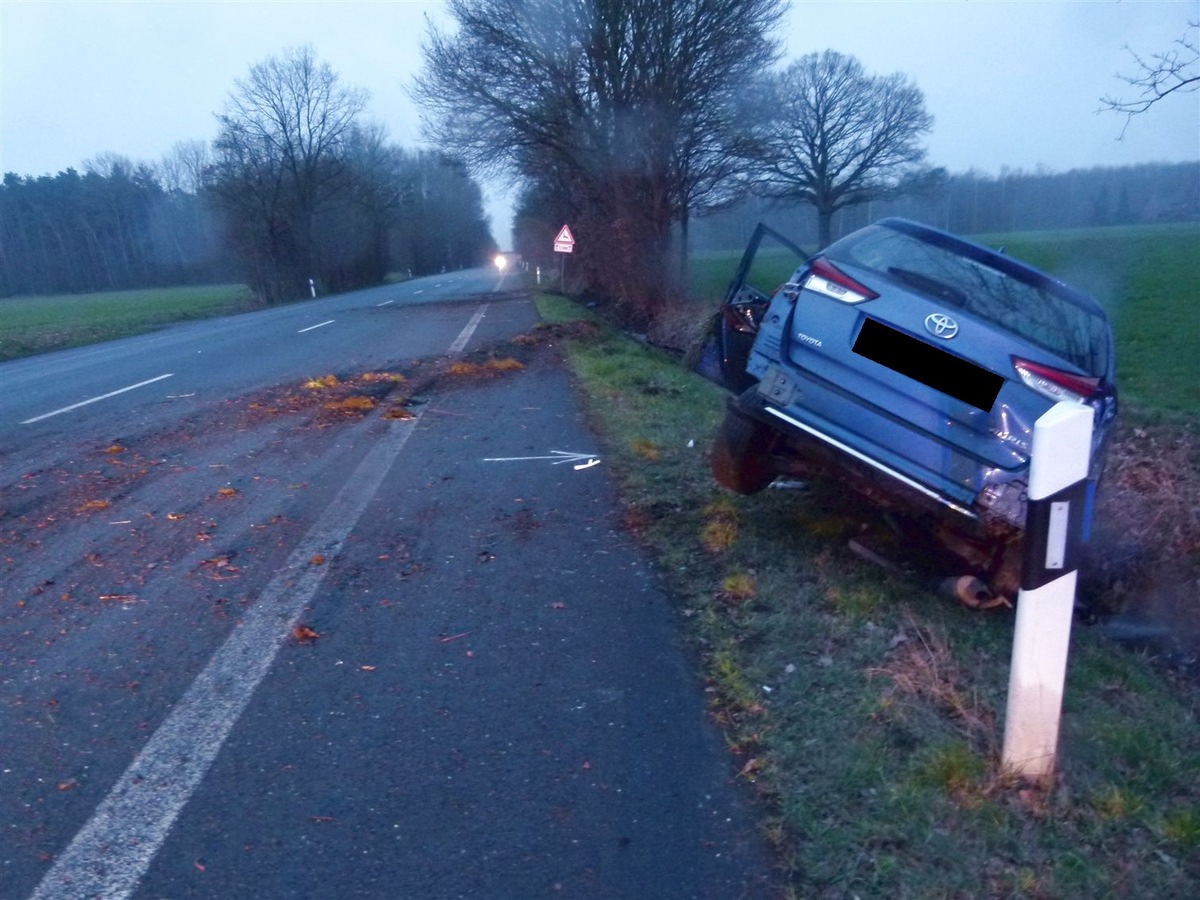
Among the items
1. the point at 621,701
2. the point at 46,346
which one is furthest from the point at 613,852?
the point at 46,346

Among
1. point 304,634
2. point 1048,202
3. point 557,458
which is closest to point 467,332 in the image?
point 1048,202

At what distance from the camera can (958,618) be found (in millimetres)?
5125

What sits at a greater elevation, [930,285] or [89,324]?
[930,285]

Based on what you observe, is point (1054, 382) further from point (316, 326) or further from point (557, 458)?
point (316, 326)

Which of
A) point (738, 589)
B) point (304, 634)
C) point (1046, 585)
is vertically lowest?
point (738, 589)

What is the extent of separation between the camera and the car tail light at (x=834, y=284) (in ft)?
17.4

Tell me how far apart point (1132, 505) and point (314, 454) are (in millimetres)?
6267

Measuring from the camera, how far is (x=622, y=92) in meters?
25.1

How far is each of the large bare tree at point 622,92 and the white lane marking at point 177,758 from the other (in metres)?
19.0

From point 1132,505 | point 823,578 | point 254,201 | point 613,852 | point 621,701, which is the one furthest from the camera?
point 254,201

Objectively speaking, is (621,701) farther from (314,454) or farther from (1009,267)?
(314,454)

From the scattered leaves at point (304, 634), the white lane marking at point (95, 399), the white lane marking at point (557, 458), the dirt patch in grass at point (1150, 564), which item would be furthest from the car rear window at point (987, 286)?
the white lane marking at point (95, 399)

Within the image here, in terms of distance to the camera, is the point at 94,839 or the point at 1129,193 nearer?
the point at 94,839

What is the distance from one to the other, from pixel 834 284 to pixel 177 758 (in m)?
3.66
